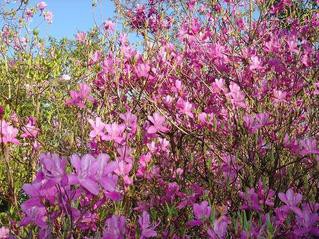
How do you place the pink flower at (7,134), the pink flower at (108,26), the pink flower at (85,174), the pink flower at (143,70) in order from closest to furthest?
the pink flower at (85,174) < the pink flower at (7,134) < the pink flower at (143,70) < the pink flower at (108,26)

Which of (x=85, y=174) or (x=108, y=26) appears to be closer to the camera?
(x=85, y=174)

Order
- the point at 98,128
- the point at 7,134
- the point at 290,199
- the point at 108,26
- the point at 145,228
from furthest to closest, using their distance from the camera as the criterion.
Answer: the point at 108,26 → the point at 98,128 → the point at 7,134 → the point at 290,199 → the point at 145,228

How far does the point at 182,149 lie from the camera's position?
2.84 meters

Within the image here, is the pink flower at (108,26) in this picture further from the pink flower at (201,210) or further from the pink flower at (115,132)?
the pink flower at (201,210)

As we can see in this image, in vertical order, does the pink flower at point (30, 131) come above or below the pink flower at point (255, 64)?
below

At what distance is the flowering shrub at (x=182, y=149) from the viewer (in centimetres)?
143

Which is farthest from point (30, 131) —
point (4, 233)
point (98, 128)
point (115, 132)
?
point (4, 233)

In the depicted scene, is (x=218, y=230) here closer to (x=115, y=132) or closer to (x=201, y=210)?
(x=201, y=210)

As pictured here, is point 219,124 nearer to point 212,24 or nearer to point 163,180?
point 163,180

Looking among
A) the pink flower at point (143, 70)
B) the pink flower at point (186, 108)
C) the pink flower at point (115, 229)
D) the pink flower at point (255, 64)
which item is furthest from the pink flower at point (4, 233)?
the pink flower at point (255, 64)

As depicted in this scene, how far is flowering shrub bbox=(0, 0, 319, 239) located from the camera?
1.43 metres

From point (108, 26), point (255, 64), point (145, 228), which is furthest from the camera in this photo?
point (108, 26)

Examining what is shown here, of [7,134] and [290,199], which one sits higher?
[7,134]

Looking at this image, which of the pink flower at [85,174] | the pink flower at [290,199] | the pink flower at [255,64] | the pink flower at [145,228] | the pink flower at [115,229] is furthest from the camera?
the pink flower at [255,64]
